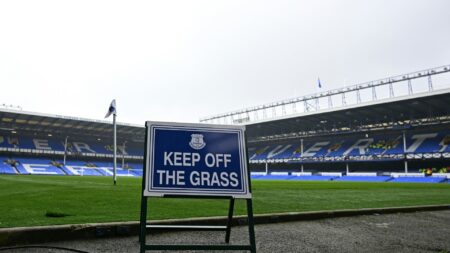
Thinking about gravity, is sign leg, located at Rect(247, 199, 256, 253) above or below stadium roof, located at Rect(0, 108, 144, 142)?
below

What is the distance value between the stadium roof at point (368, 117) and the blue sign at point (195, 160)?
4305cm

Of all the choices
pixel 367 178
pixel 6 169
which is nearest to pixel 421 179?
pixel 367 178

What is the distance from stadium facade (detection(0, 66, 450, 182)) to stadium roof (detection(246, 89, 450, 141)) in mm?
111

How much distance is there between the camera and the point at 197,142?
11.5 ft

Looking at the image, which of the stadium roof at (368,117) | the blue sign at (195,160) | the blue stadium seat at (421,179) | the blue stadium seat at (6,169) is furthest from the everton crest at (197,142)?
the blue stadium seat at (6,169)

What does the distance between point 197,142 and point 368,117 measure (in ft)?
175

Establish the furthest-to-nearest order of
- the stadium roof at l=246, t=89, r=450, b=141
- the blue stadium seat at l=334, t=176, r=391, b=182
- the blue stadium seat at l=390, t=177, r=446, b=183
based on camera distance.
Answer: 1. the stadium roof at l=246, t=89, r=450, b=141
2. the blue stadium seat at l=334, t=176, r=391, b=182
3. the blue stadium seat at l=390, t=177, r=446, b=183

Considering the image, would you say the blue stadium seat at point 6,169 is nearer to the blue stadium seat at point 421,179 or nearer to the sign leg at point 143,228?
the blue stadium seat at point 421,179

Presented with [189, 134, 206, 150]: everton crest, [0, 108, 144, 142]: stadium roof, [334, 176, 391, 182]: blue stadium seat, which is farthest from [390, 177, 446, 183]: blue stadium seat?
[0, 108, 144, 142]: stadium roof

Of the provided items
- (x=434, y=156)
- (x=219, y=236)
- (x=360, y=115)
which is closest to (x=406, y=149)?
(x=434, y=156)

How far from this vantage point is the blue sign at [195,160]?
3279mm

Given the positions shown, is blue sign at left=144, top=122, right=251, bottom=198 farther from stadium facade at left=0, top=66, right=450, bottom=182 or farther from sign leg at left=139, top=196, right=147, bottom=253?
stadium facade at left=0, top=66, right=450, bottom=182

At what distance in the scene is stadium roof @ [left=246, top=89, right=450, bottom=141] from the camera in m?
42.9

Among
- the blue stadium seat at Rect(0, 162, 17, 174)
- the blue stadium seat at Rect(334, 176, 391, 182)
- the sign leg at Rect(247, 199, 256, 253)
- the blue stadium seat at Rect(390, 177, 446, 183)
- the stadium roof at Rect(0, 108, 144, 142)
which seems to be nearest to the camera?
the sign leg at Rect(247, 199, 256, 253)
